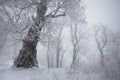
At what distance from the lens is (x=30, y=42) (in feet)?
30.0

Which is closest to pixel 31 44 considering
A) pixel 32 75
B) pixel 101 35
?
pixel 32 75

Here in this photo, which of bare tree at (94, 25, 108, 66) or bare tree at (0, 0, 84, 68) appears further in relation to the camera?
bare tree at (94, 25, 108, 66)

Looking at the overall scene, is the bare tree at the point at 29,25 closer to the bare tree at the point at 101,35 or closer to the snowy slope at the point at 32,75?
the snowy slope at the point at 32,75

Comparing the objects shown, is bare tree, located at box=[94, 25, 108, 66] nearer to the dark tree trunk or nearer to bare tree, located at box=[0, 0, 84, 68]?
bare tree, located at box=[0, 0, 84, 68]

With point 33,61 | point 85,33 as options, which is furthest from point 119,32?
point 33,61

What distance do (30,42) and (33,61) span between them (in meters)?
1.80

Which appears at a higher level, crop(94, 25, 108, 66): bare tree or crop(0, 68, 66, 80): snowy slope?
crop(94, 25, 108, 66): bare tree

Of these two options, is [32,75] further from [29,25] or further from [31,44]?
[29,25]

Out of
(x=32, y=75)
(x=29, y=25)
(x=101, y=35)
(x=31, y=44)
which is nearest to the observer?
(x=32, y=75)

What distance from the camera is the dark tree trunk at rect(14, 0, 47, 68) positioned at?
8.37 m

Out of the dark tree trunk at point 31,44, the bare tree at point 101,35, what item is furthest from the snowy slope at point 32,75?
the bare tree at point 101,35

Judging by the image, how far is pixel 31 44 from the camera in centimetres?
922

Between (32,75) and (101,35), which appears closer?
(32,75)

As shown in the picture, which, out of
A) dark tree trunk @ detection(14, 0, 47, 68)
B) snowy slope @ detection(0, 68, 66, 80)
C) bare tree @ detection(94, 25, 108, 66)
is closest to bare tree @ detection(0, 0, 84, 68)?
dark tree trunk @ detection(14, 0, 47, 68)
